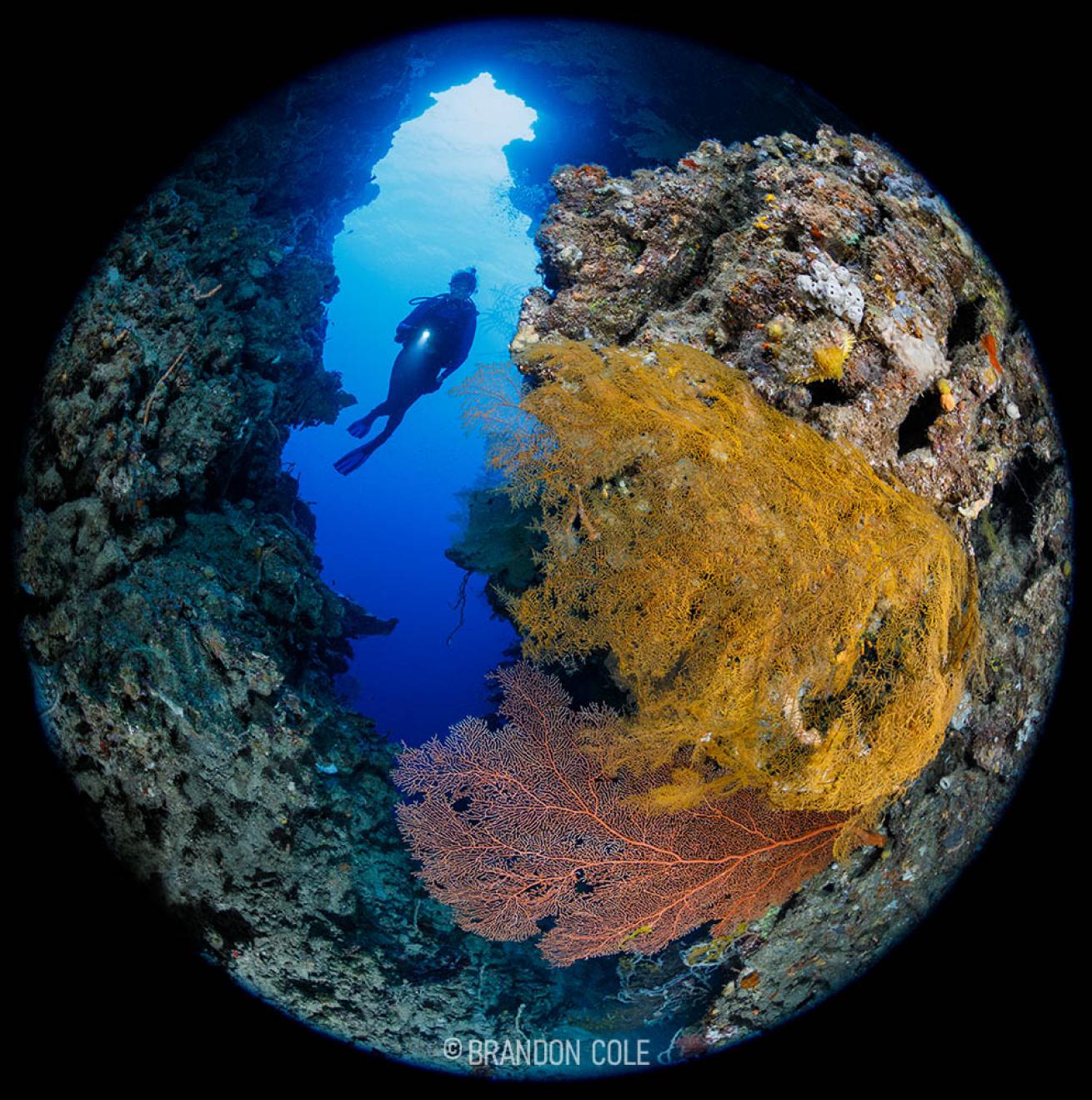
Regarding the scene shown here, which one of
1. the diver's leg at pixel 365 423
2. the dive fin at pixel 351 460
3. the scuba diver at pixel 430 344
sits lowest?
the dive fin at pixel 351 460

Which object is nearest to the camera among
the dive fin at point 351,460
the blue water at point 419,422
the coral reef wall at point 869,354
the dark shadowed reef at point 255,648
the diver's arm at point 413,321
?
the coral reef wall at point 869,354

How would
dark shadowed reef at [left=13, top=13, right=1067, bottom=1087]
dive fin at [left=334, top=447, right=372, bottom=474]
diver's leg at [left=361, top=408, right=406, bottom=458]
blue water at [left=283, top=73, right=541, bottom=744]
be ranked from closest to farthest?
dark shadowed reef at [left=13, top=13, right=1067, bottom=1087] < blue water at [left=283, top=73, right=541, bottom=744] < dive fin at [left=334, top=447, right=372, bottom=474] < diver's leg at [left=361, top=408, right=406, bottom=458]

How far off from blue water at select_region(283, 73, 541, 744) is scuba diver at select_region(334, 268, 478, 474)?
194 mm

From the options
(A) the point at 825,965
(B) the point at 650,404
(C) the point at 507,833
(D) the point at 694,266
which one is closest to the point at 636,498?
(B) the point at 650,404

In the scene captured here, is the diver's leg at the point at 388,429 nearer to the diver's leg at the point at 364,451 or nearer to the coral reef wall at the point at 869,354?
the diver's leg at the point at 364,451

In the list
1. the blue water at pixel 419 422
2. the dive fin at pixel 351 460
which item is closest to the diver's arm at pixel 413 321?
the blue water at pixel 419 422

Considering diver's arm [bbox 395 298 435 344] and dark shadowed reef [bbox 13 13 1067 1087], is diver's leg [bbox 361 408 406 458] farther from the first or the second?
dark shadowed reef [bbox 13 13 1067 1087]

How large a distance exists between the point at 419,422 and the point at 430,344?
4407 centimetres

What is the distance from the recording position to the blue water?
13.3 feet

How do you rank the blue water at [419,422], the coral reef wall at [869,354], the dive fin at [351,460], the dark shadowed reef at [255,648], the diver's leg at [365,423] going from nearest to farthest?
the coral reef wall at [869,354] → the dark shadowed reef at [255,648] → the blue water at [419,422] → the dive fin at [351,460] → the diver's leg at [365,423]

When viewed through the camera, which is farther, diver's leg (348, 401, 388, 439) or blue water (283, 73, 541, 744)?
diver's leg (348, 401, 388, 439)

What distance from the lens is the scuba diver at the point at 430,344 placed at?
563 centimetres

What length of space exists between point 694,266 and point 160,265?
332cm

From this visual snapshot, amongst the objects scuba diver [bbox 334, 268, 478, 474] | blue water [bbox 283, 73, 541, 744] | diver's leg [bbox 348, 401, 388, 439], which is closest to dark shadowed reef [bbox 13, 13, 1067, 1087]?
blue water [bbox 283, 73, 541, 744]
